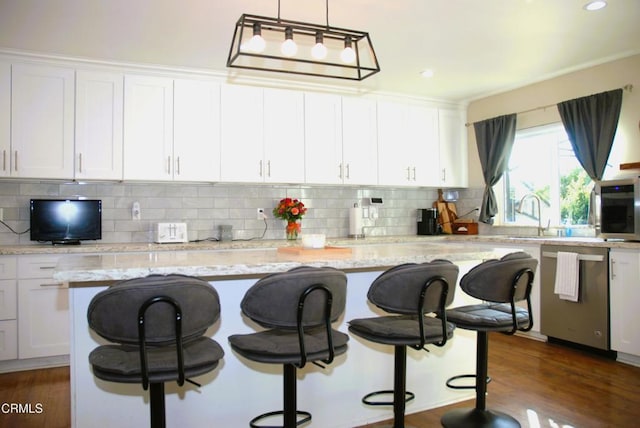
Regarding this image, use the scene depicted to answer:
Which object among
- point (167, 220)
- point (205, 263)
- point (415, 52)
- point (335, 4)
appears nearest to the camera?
point (205, 263)

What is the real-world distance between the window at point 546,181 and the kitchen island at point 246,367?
7.37 ft

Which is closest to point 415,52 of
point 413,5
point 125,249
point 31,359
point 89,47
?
point 413,5

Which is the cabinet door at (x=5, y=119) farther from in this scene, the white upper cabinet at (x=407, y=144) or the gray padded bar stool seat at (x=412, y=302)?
the white upper cabinet at (x=407, y=144)

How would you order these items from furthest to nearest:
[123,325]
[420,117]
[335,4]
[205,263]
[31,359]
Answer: [420,117] < [31,359] < [335,4] < [205,263] < [123,325]

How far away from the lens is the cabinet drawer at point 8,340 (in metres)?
3.58

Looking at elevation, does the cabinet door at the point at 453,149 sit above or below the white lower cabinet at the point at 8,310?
above

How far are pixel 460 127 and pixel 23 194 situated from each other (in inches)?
185

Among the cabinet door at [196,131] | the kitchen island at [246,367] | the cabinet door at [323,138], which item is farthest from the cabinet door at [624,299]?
the cabinet door at [196,131]

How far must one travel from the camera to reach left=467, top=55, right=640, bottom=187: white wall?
4.02 m

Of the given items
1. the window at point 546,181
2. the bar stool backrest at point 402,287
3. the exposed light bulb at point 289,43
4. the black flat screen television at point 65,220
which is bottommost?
the bar stool backrest at point 402,287

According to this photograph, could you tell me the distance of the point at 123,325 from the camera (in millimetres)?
1515

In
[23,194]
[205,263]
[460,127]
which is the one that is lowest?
[205,263]

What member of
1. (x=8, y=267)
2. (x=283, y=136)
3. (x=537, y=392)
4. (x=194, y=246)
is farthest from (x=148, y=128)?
(x=537, y=392)

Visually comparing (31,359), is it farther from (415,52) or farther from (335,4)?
(415,52)
